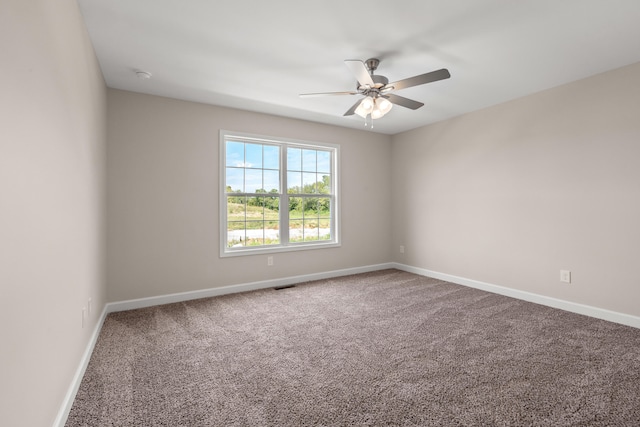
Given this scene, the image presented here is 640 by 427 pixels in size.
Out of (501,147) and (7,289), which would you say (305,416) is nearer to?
(7,289)

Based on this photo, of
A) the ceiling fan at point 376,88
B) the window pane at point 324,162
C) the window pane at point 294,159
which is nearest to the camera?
the ceiling fan at point 376,88

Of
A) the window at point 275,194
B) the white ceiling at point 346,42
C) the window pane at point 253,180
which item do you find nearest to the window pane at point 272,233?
the window at point 275,194

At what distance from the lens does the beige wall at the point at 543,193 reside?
9.68ft

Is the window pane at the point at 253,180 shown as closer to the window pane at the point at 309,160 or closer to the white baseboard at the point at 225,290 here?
the window pane at the point at 309,160

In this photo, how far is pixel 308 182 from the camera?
4766 millimetres

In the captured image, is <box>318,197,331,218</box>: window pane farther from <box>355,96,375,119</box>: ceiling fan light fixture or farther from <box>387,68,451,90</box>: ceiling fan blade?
<box>387,68,451,90</box>: ceiling fan blade

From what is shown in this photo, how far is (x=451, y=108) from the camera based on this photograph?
160 inches

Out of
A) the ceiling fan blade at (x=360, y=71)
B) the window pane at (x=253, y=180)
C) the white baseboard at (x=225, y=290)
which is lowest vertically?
the white baseboard at (x=225, y=290)

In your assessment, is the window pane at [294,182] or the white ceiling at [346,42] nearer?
the white ceiling at [346,42]

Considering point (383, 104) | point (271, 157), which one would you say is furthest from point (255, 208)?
point (383, 104)

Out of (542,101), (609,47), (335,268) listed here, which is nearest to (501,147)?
(542,101)

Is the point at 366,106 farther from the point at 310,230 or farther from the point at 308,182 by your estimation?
the point at 310,230

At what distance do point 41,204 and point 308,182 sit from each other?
11.8ft

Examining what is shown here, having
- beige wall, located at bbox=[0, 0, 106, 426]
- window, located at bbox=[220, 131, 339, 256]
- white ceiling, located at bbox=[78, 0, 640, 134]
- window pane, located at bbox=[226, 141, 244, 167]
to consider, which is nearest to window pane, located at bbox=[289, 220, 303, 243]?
window, located at bbox=[220, 131, 339, 256]
